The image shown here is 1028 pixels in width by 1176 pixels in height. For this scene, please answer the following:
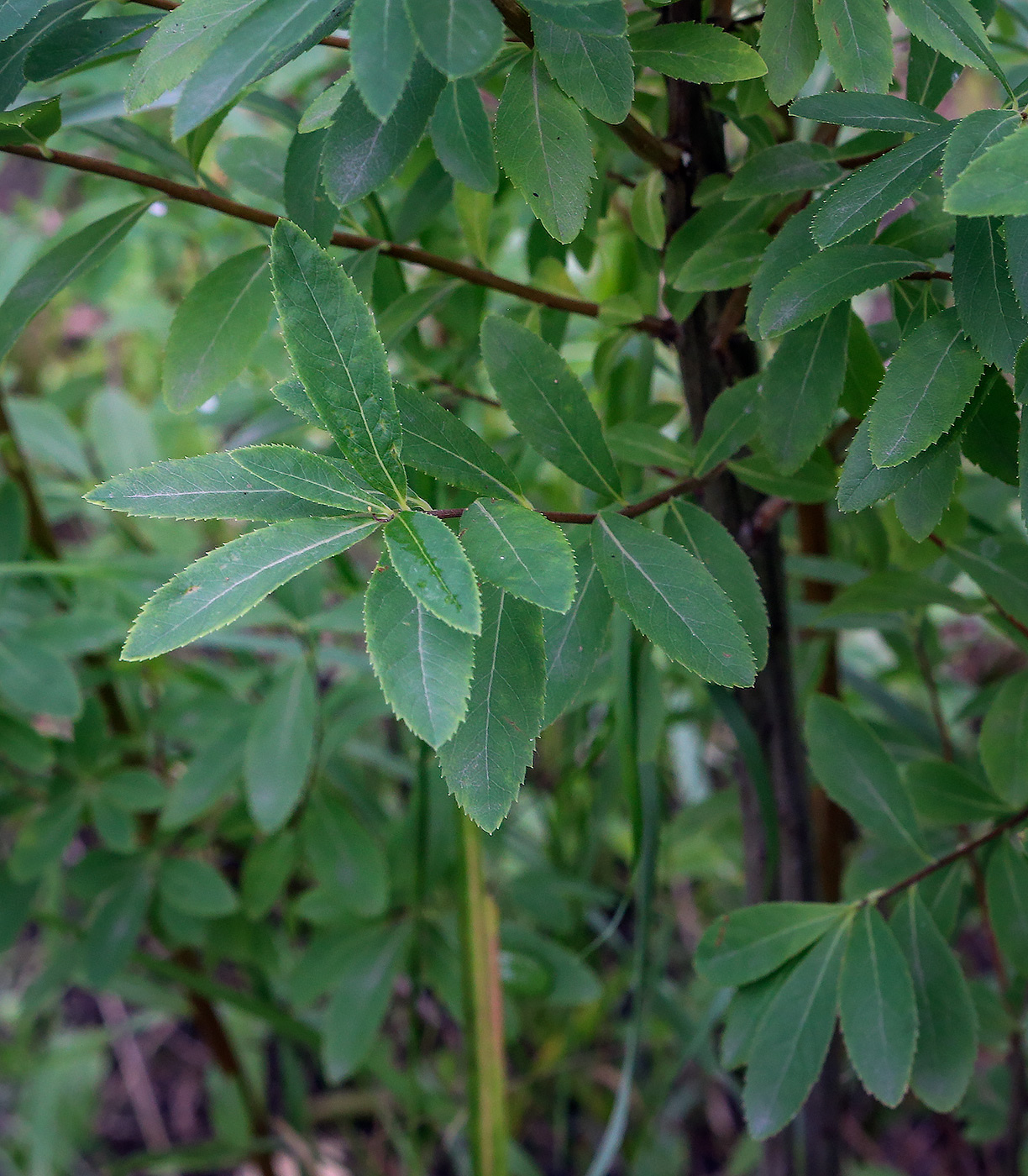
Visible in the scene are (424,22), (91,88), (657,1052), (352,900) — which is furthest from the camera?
(657,1052)

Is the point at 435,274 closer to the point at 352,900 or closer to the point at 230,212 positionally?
the point at 230,212

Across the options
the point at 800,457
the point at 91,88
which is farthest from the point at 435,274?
the point at 91,88

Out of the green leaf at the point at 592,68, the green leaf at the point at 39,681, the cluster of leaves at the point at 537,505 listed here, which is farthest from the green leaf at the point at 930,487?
the green leaf at the point at 39,681

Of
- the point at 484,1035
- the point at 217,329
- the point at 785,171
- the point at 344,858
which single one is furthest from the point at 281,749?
the point at 785,171

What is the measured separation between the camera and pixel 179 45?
420 mm

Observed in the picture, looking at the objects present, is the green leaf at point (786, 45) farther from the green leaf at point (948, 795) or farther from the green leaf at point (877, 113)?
the green leaf at point (948, 795)

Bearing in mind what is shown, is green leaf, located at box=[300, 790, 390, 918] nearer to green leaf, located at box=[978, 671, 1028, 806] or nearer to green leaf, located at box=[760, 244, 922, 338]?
green leaf, located at box=[978, 671, 1028, 806]

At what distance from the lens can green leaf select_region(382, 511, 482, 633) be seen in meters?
0.39

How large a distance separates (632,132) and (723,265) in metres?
0.09

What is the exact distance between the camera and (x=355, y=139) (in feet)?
1.52

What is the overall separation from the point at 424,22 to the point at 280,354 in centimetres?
83

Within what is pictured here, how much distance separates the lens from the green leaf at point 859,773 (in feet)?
2.44

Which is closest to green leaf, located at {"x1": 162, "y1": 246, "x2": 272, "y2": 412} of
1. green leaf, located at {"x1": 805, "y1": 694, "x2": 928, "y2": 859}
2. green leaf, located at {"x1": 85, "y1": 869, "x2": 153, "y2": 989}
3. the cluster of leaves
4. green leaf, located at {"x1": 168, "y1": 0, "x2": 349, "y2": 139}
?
the cluster of leaves

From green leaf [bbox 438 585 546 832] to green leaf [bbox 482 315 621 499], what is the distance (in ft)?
0.38
